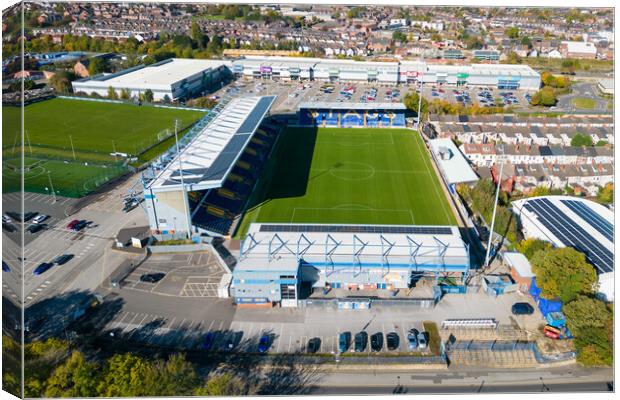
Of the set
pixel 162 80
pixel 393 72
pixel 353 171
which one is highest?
pixel 393 72

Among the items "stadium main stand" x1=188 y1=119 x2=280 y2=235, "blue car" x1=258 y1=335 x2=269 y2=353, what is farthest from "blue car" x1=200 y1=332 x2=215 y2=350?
"stadium main stand" x1=188 y1=119 x2=280 y2=235

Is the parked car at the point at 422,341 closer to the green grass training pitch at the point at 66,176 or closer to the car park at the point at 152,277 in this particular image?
the car park at the point at 152,277

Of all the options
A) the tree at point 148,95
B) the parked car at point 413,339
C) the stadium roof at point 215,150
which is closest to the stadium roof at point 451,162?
the stadium roof at point 215,150

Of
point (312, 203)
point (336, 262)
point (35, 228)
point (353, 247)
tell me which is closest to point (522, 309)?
point (353, 247)

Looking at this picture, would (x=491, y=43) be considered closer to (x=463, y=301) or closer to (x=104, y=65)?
(x=104, y=65)

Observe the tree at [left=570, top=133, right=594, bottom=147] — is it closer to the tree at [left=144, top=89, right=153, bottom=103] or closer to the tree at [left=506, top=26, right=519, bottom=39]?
the tree at [left=144, top=89, right=153, bottom=103]

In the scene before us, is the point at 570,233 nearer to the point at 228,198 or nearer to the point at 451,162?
the point at 451,162

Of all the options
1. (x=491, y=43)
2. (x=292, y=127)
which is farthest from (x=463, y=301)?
(x=491, y=43)
